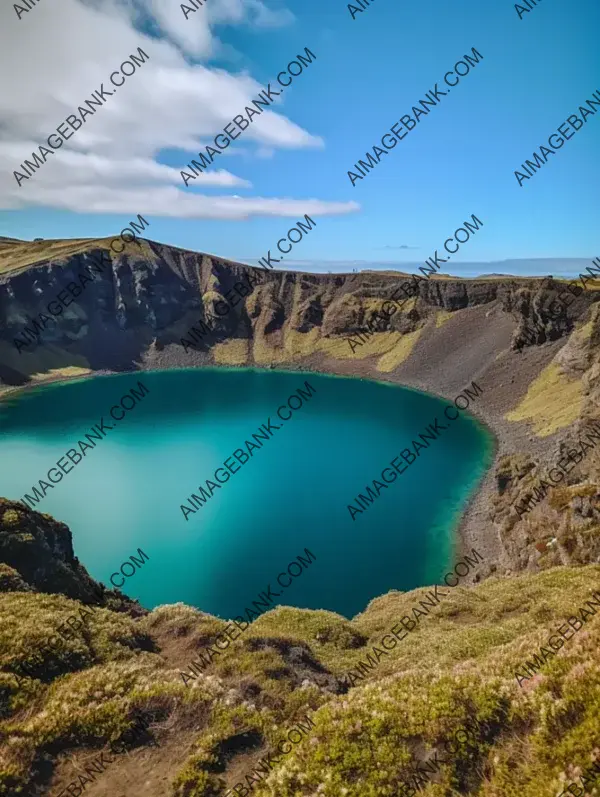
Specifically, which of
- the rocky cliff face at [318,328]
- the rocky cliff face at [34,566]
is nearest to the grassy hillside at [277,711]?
the rocky cliff face at [34,566]

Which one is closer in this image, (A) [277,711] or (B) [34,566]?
(A) [277,711]

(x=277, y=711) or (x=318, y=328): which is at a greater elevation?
(x=277, y=711)

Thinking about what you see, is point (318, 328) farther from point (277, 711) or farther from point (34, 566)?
point (277, 711)

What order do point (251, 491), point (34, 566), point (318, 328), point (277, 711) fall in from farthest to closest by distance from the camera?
point (318, 328) < point (251, 491) < point (34, 566) < point (277, 711)

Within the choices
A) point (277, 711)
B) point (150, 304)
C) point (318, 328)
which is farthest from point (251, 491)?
point (150, 304)

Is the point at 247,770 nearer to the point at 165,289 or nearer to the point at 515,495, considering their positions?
the point at 515,495

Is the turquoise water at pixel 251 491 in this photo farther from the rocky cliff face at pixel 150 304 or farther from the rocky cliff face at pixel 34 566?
the rocky cliff face at pixel 150 304
